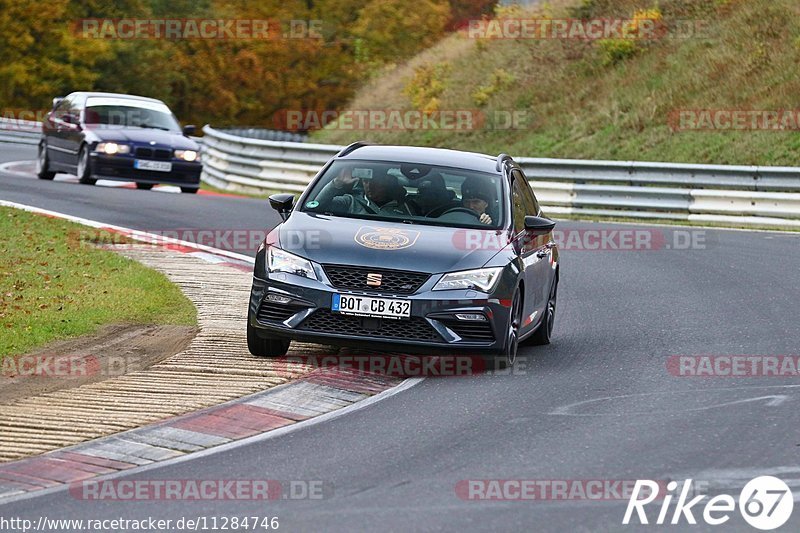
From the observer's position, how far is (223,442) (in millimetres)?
8219

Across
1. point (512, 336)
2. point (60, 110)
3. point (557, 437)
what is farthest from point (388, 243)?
point (60, 110)

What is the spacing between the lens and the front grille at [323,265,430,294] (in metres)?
10.3

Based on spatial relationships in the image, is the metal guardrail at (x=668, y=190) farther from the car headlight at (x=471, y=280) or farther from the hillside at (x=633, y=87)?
the car headlight at (x=471, y=280)

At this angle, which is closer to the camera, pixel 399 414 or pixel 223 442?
pixel 223 442

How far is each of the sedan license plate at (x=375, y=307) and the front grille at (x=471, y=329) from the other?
292 mm

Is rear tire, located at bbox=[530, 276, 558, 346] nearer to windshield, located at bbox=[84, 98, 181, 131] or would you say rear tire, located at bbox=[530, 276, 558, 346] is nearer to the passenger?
the passenger

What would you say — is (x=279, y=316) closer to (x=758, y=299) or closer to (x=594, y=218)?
(x=758, y=299)

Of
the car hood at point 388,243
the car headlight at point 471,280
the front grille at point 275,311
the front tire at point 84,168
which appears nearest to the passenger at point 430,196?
the car hood at point 388,243

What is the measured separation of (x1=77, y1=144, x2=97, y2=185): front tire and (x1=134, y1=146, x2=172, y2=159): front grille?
2.90 ft

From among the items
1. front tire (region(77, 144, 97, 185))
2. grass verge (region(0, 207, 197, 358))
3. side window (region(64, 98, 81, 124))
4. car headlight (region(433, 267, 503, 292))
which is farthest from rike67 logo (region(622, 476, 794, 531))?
side window (region(64, 98, 81, 124))

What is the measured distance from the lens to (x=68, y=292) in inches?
527

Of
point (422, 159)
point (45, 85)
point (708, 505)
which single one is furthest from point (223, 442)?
point (45, 85)

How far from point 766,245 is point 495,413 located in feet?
41.1

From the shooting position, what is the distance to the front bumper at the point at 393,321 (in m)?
10.3
